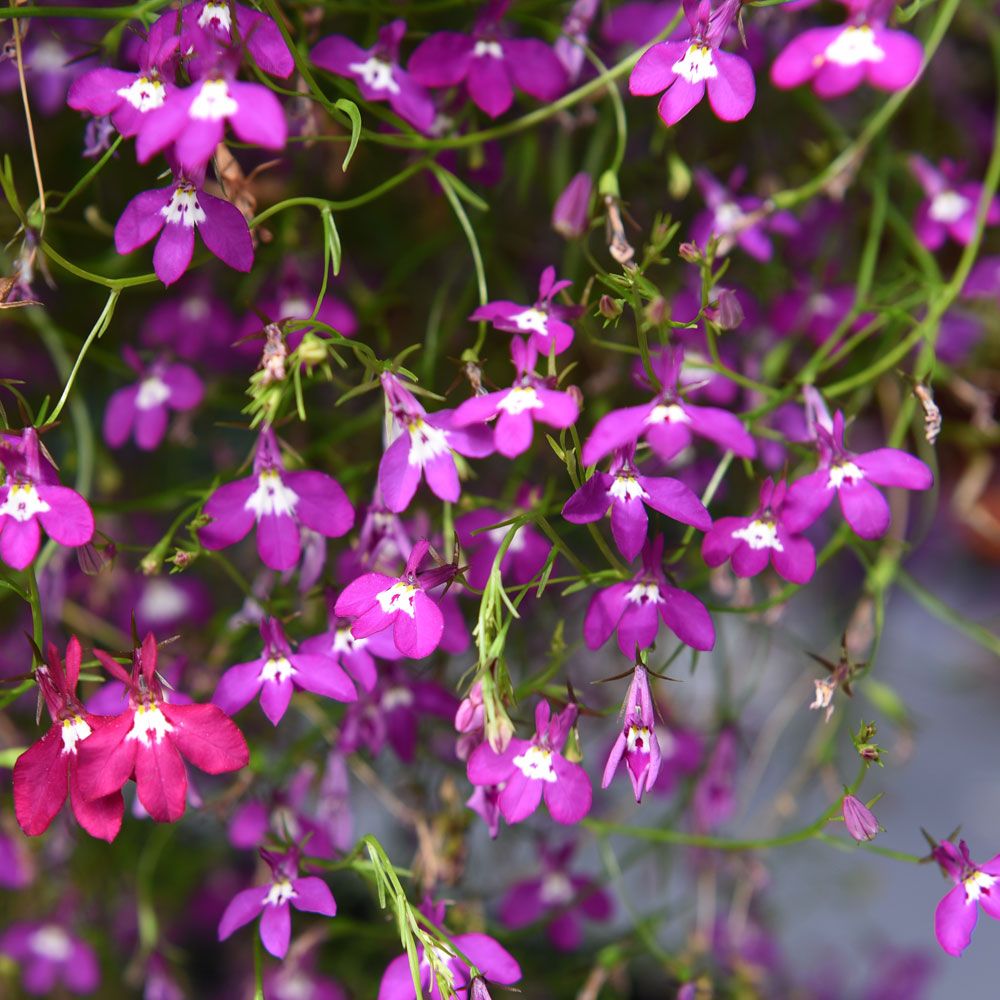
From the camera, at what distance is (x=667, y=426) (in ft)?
1.65

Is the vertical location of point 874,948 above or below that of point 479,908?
below

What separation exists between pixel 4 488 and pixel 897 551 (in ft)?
1.69

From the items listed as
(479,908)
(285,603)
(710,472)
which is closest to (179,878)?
(479,908)

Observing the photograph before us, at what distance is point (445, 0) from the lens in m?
Answer: 0.63

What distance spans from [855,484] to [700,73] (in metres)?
0.20

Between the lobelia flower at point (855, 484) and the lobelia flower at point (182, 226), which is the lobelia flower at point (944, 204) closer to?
the lobelia flower at point (855, 484)

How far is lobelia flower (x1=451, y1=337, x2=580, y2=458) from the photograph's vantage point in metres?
0.49

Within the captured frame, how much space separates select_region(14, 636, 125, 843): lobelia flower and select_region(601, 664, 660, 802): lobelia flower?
0.21 meters

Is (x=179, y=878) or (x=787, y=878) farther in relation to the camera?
(x=787, y=878)

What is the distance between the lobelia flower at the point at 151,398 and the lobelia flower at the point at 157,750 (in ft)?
0.71

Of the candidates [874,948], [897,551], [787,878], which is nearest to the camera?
[897,551]

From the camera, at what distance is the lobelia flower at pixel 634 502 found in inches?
19.8

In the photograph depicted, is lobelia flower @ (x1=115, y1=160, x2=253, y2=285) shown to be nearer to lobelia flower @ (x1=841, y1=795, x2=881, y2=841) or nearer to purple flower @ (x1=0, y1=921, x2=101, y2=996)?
lobelia flower @ (x1=841, y1=795, x2=881, y2=841)

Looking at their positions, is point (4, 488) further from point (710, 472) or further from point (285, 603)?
point (710, 472)
